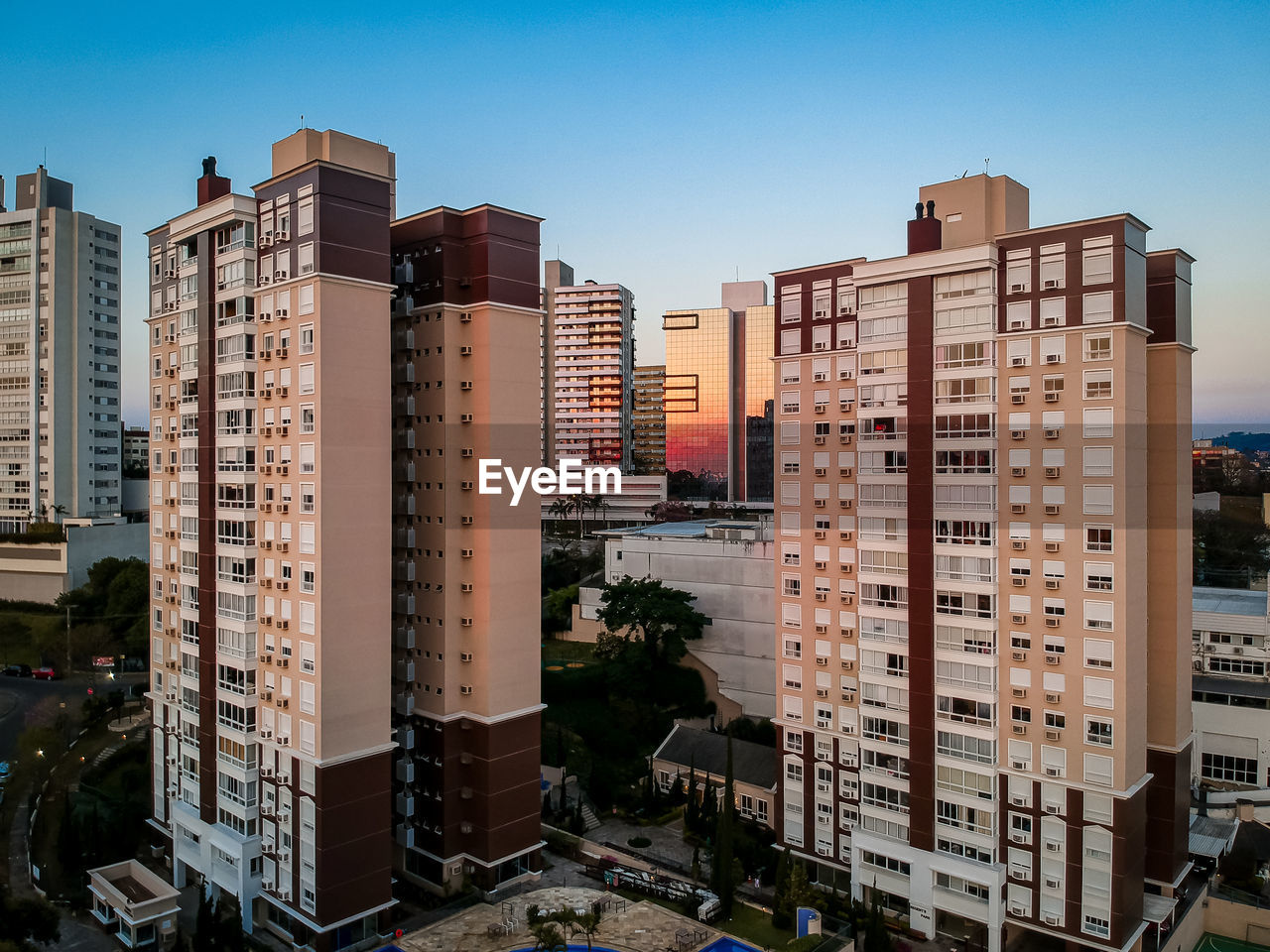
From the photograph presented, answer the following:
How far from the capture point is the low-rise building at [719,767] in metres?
34.8

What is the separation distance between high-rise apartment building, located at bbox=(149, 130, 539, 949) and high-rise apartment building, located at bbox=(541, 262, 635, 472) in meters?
72.0

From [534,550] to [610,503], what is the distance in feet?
229

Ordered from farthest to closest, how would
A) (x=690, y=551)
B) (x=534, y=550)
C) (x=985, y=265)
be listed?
(x=690, y=551) < (x=534, y=550) < (x=985, y=265)

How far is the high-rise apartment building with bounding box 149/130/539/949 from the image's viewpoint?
24.6m

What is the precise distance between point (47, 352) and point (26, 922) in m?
54.1

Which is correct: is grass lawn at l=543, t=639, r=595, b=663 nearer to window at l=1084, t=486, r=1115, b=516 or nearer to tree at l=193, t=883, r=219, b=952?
tree at l=193, t=883, r=219, b=952

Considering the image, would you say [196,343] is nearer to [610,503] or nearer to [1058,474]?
[1058,474]

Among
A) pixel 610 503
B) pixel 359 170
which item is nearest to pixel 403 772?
pixel 359 170

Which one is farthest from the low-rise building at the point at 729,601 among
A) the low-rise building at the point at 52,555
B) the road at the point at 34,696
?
the low-rise building at the point at 52,555

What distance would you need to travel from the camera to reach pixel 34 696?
146ft

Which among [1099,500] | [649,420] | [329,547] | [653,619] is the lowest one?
[653,619]

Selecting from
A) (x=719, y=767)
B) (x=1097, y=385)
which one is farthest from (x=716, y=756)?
(x=1097, y=385)

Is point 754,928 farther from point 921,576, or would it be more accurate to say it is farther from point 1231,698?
point 1231,698

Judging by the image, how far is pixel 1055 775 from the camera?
24.2 metres
